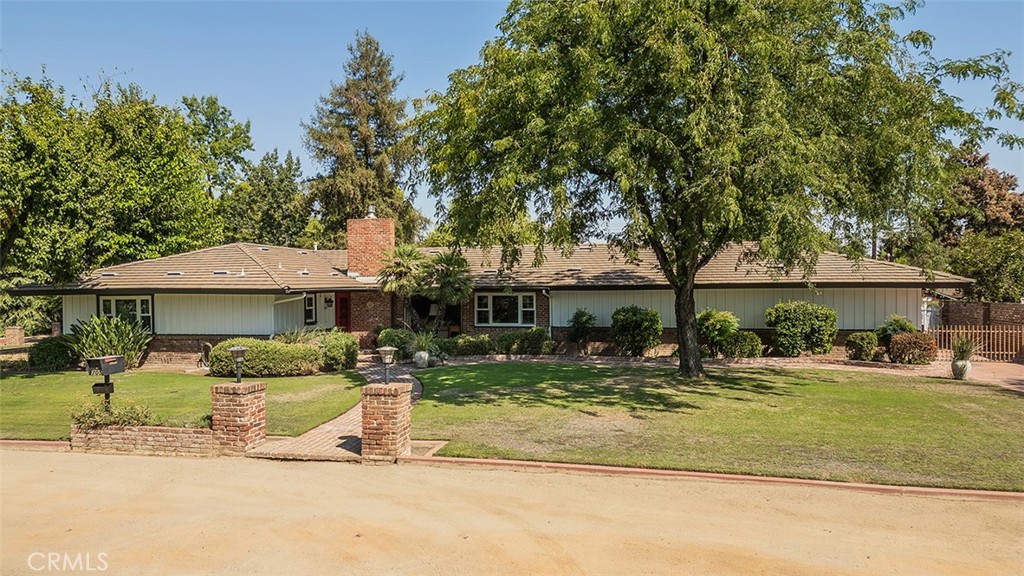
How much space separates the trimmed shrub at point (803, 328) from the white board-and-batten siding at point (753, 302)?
0.80 metres

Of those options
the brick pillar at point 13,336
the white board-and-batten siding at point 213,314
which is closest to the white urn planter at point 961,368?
the white board-and-batten siding at point 213,314

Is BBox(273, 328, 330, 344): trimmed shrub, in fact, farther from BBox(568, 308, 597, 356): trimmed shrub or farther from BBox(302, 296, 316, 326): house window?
BBox(568, 308, 597, 356): trimmed shrub

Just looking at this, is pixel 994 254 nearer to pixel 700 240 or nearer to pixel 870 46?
pixel 870 46

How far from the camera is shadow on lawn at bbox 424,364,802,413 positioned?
519 inches

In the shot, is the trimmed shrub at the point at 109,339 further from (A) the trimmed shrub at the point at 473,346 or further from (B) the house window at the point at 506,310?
(B) the house window at the point at 506,310

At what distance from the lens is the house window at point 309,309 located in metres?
23.0

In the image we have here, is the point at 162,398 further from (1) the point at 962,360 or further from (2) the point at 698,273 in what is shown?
(1) the point at 962,360

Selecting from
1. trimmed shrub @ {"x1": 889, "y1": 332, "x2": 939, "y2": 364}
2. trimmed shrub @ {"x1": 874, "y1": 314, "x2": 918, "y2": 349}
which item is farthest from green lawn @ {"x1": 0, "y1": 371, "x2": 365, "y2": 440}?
trimmed shrub @ {"x1": 874, "y1": 314, "x2": 918, "y2": 349}

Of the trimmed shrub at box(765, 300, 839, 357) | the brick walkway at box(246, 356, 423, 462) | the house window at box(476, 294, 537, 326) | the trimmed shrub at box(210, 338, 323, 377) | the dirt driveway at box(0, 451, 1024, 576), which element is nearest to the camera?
the dirt driveway at box(0, 451, 1024, 576)

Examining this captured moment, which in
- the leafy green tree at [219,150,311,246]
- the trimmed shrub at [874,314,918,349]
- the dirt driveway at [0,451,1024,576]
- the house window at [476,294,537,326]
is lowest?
the dirt driveway at [0,451,1024,576]

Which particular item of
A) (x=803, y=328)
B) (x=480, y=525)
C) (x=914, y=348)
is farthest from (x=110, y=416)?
(x=914, y=348)

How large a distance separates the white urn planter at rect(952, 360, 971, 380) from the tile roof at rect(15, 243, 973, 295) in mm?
3825

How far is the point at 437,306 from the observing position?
81.8 ft

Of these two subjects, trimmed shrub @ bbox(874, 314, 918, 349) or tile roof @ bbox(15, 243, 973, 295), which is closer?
trimmed shrub @ bbox(874, 314, 918, 349)
